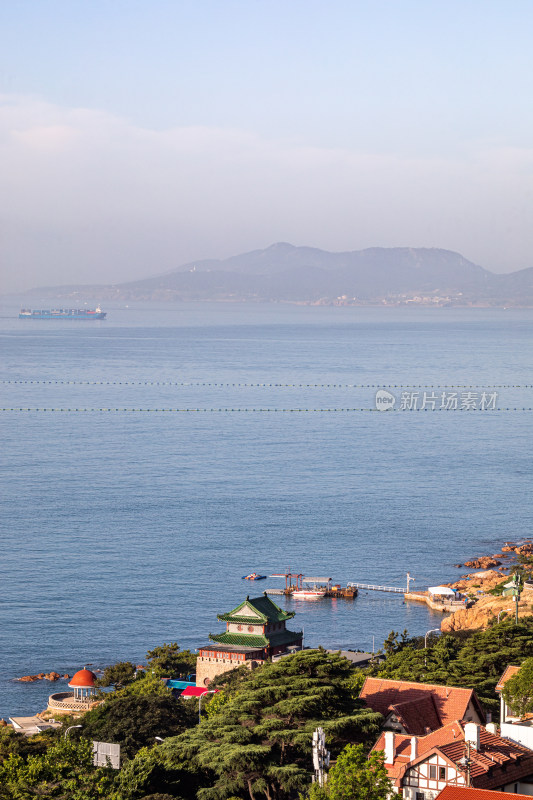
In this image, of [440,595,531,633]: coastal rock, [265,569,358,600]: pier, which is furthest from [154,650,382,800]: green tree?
[265,569,358,600]: pier

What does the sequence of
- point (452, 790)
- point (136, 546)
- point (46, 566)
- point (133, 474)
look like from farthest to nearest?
1. point (133, 474)
2. point (136, 546)
3. point (46, 566)
4. point (452, 790)

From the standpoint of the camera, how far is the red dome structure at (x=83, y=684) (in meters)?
42.0

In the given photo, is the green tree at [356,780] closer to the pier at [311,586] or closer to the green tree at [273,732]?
the green tree at [273,732]

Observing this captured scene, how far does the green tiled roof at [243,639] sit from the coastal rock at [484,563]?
75.4ft

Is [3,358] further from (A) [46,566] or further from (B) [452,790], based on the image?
(B) [452,790]

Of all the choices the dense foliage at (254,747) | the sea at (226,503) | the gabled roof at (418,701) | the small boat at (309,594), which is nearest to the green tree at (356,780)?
the dense foliage at (254,747)

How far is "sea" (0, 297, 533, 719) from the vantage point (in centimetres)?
5334

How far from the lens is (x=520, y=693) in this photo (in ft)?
87.7

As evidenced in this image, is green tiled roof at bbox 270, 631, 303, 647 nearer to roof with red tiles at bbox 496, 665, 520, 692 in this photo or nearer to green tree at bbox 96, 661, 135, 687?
green tree at bbox 96, 661, 135, 687

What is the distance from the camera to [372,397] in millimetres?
143125

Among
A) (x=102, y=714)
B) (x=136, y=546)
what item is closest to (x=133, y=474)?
(x=136, y=546)

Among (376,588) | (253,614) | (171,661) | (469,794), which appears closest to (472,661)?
(253,614)

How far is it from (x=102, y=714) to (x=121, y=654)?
15.7 m

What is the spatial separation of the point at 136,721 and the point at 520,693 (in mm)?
10215
